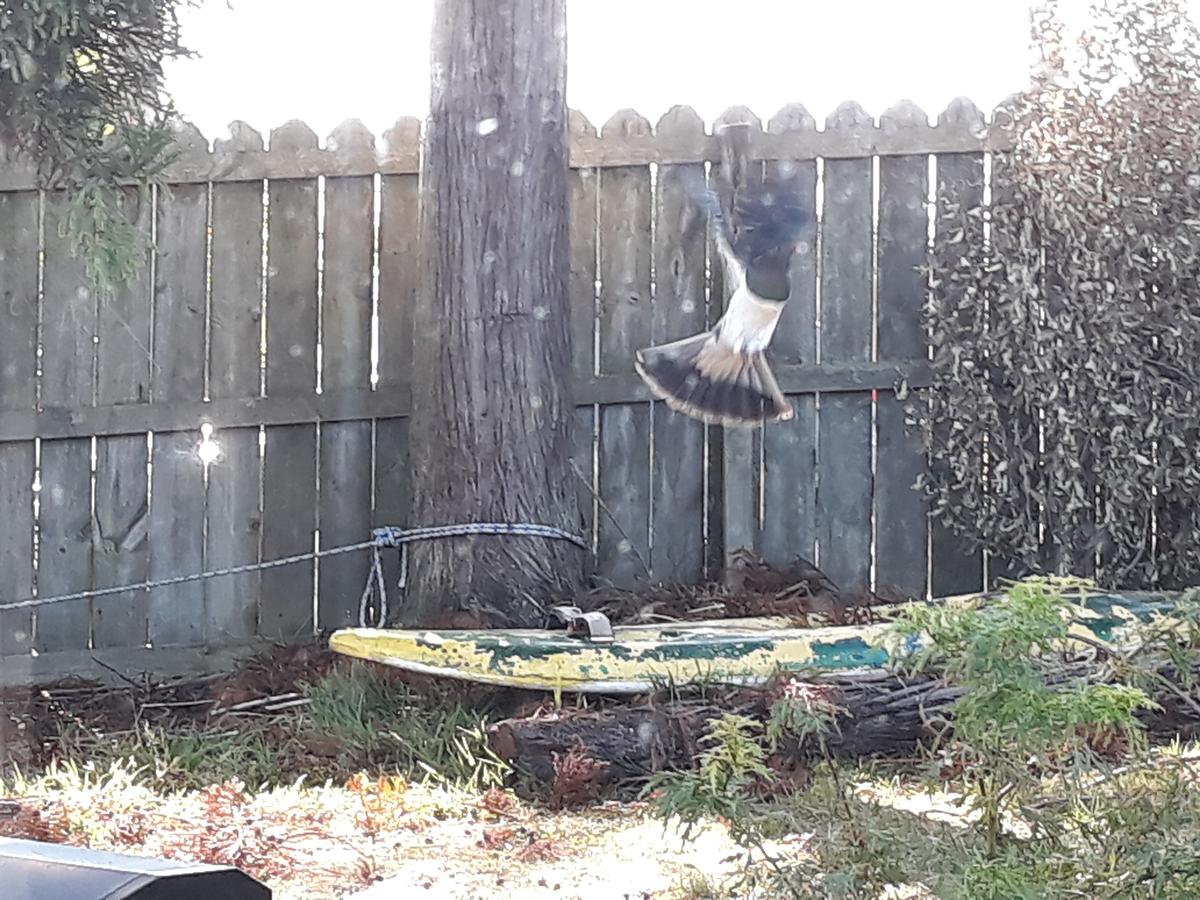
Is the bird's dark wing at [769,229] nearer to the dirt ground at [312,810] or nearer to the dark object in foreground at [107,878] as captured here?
the dirt ground at [312,810]

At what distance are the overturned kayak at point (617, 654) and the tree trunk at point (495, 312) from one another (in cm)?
81

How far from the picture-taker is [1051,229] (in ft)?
15.8

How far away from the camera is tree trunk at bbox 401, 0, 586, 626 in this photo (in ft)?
15.4

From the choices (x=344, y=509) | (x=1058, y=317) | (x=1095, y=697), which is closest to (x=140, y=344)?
(x=344, y=509)

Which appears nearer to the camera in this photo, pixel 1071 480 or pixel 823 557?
pixel 1071 480

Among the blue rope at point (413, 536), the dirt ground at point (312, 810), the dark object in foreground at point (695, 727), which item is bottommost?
the dirt ground at point (312, 810)

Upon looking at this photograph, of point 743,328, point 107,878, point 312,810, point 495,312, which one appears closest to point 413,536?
point 495,312

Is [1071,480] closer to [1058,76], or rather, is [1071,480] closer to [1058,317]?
[1058,317]

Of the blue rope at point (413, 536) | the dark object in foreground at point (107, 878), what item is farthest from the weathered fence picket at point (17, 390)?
the dark object in foreground at point (107, 878)

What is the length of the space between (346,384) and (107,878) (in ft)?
14.6

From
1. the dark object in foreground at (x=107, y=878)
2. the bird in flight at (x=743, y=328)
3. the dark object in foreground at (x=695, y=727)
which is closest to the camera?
the dark object in foreground at (x=107, y=878)

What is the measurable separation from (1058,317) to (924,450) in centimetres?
65

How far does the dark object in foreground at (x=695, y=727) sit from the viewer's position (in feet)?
10.9

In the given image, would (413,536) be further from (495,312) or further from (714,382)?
(714,382)
